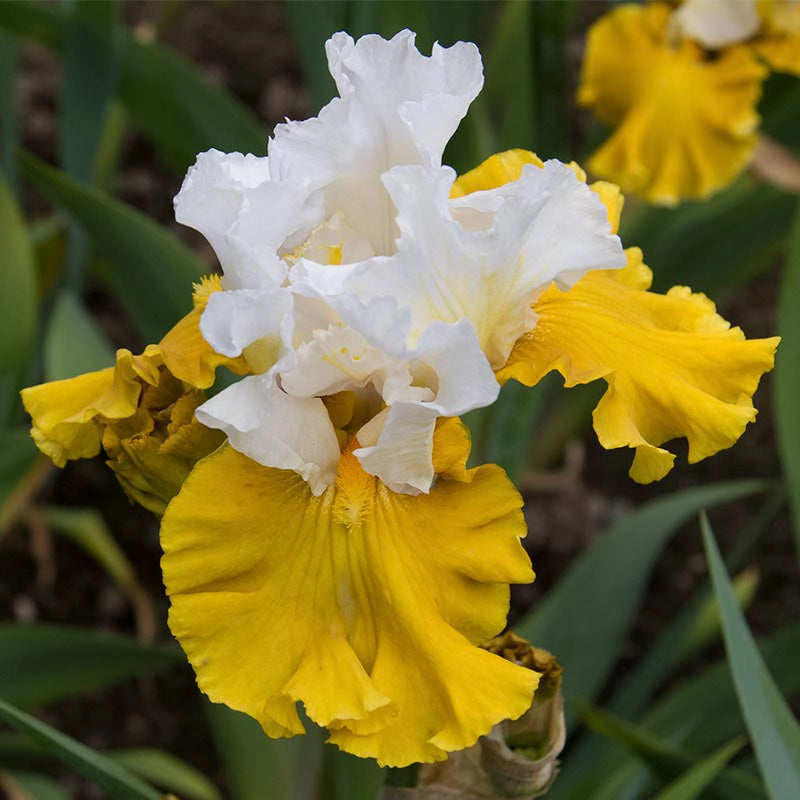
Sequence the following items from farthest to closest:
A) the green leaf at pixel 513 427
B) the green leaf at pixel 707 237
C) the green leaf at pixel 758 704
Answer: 1. the green leaf at pixel 707 237
2. the green leaf at pixel 513 427
3. the green leaf at pixel 758 704

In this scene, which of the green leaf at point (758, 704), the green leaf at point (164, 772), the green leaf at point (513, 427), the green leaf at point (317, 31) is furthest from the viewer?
the green leaf at point (164, 772)

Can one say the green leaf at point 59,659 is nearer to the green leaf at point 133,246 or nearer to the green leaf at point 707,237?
the green leaf at point 133,246

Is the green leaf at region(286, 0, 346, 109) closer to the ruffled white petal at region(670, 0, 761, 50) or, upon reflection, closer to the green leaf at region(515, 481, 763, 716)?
the ruffled white petal at region(670, 0, 761, 50)

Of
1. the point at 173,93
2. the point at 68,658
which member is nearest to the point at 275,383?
the point at 68,658

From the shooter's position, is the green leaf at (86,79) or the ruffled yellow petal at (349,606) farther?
the green leaf at (86,79)

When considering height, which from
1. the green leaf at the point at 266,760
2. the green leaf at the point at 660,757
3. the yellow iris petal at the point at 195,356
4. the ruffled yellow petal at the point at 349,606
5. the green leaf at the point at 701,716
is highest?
the yellow iris petal at the point at 195,356

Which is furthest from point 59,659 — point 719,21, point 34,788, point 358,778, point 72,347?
point 719,21

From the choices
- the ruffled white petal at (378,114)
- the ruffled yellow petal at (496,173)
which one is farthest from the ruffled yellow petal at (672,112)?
the ruffled white petal at (378,114)

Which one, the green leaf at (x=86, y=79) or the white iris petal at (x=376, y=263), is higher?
the white iris petal at (x=376, y=263)
